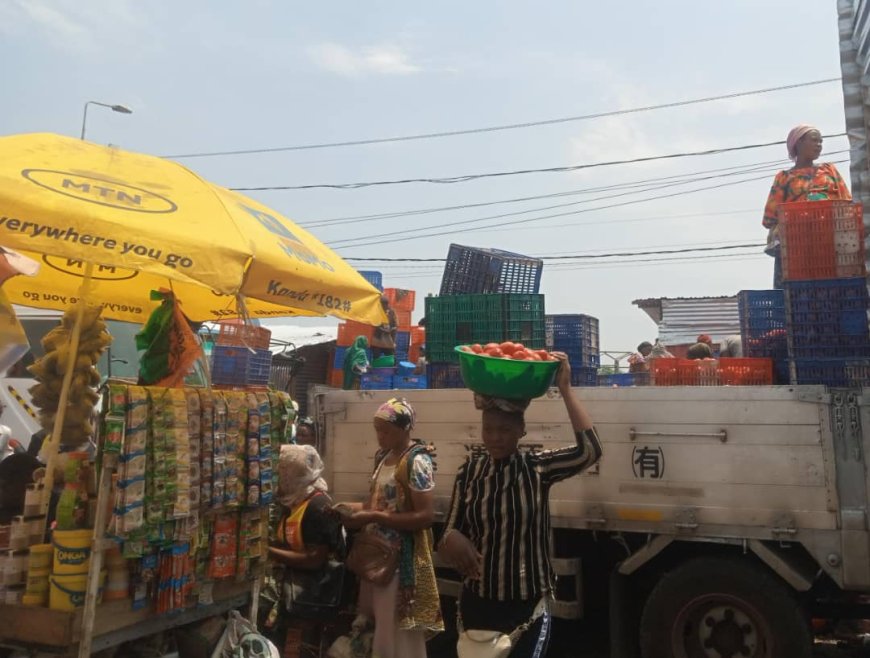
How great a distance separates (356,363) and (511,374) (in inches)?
279

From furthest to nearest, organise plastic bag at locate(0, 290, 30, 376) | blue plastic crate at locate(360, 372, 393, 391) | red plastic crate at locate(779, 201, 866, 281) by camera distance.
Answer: blue plastic crate at locate(360, 372, 393, 391) → red plastic crate at locate(779, 201, 866, 281) → plastic bag at locate(0, 290, 30, 376)

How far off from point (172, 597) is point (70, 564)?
51 centimetres

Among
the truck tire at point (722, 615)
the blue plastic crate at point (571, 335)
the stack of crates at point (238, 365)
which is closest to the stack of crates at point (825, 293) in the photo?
the truck tire at point (722, 615)

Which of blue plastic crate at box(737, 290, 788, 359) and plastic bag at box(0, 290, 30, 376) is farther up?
blue plastic crate at box(737, 290, 788, 359)

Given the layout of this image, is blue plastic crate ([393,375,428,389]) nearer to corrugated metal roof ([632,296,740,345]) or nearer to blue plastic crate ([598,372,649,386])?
blue plastic crate ([598,372,649,386])

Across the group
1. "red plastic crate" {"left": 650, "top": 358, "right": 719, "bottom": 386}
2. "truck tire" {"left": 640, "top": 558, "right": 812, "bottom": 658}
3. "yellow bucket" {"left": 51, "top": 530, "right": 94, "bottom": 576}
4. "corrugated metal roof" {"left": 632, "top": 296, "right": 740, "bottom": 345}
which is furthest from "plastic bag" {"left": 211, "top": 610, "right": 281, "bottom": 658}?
"corrugated metal roof" {"left": 632, "top": 296, "right": 740, "bottom": 345}

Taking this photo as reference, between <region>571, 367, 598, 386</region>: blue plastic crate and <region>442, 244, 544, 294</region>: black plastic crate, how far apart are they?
1037mm

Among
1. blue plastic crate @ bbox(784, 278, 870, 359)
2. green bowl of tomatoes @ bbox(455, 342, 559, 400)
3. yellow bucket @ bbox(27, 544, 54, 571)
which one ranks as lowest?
yellow bucket @ bbox(27, 544, 54, 571)

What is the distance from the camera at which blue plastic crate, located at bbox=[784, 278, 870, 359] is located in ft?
17.7

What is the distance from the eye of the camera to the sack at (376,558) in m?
4.32

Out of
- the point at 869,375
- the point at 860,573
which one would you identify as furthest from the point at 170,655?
the point at 869,375

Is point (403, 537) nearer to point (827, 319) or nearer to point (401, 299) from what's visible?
point (827, 319)

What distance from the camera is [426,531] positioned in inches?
178

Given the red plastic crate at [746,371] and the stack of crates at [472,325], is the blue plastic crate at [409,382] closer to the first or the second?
the stack of crates at [472,325]
